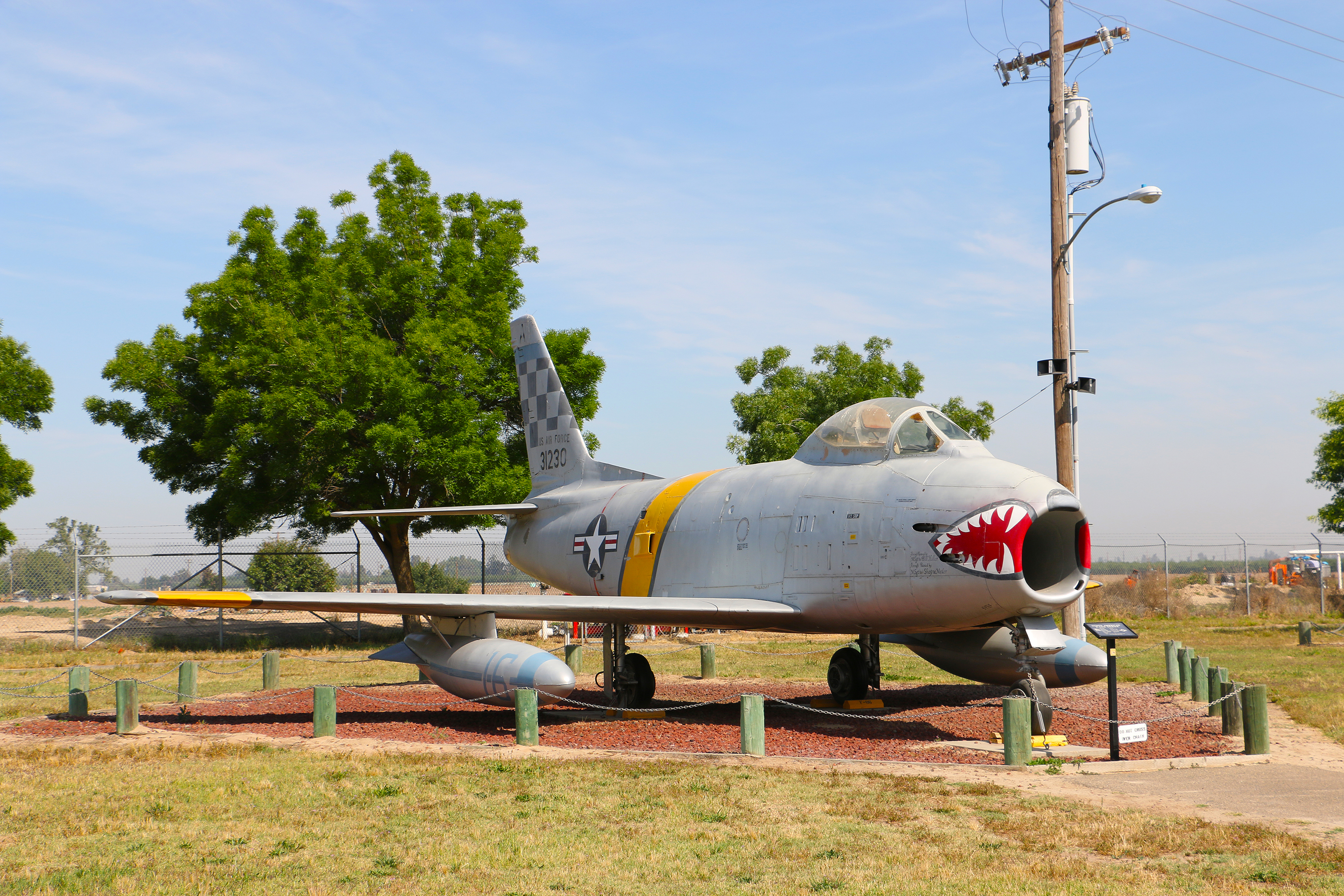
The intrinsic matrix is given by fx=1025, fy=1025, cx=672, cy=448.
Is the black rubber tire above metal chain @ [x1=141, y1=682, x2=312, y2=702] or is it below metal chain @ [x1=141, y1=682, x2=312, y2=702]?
above

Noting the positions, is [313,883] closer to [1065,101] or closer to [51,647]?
[1065,101]

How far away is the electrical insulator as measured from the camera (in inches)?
648

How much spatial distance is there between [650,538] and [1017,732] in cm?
688

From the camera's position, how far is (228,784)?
947 centimetres

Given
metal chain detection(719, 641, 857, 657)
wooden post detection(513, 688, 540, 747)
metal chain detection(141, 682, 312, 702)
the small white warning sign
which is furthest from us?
metal chain detection(719, 641, 857, 657)

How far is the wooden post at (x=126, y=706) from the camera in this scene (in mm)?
13195

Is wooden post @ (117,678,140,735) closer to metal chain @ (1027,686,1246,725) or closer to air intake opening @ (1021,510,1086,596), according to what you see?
metal chain @ (1027,686,1246,725)

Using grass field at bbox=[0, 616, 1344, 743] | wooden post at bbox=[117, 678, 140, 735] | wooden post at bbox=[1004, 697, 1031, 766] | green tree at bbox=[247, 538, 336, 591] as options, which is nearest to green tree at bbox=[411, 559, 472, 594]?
green tree at bbox=[247, 538, 336, 591]

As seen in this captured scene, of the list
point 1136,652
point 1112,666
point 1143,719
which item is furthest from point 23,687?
point 1136,652

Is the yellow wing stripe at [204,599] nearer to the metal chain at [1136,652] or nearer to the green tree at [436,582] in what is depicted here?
the metal chain at [1136,652]

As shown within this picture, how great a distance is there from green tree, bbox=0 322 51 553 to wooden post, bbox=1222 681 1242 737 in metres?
28.5

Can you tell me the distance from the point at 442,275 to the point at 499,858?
1060 inches

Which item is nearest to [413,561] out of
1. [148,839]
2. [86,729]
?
[86,729]

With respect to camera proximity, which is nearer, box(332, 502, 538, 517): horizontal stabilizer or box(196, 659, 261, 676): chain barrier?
box(332, 502, 538, 517): horizontal stabilizer
